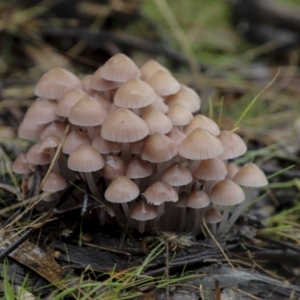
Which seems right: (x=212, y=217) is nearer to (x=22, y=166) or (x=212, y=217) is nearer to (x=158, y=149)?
(x=158, y=149)

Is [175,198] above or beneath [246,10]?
above

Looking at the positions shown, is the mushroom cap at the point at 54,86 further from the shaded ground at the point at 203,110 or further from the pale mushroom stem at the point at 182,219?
the pale mushroom stem at the point at 182,219

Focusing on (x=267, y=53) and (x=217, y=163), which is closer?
(x=217, y=163)

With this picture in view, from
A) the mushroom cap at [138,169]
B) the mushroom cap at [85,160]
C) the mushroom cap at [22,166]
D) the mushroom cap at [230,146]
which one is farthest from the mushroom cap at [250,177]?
the mushroom cap at [22,166]

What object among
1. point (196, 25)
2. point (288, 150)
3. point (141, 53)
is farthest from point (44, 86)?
point (196, 25)

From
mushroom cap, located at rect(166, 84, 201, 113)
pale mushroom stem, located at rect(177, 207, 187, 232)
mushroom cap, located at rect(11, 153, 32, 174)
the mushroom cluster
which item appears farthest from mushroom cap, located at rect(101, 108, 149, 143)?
mushroom cap, located at rect(11, 153, 32, 174)

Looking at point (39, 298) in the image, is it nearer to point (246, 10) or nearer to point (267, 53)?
point (267, 53)

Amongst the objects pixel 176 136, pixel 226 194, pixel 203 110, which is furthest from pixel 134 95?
pixel 203 110
